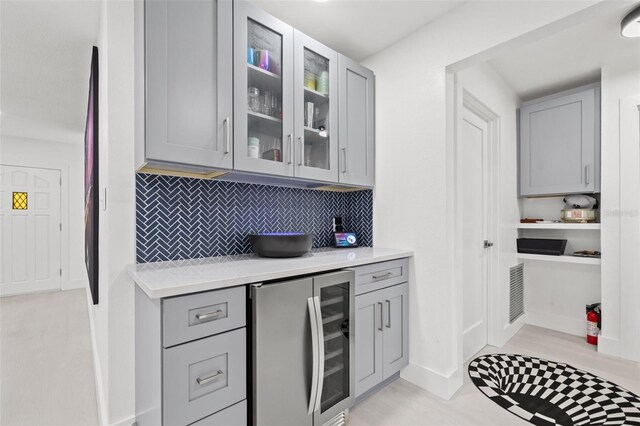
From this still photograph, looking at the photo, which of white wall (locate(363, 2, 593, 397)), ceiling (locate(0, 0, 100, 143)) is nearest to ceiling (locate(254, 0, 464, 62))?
white wall (locate(363, 2, 593, 397))

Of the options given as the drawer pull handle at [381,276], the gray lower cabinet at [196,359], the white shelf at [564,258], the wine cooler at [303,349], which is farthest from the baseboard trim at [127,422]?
the white shelf at [564,258]

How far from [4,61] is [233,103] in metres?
2.46

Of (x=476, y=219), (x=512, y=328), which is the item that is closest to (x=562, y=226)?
(x=476, y=219)

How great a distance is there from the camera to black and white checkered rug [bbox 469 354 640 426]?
1.76 metres

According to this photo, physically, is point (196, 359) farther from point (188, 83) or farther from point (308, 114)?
point (308, 114)

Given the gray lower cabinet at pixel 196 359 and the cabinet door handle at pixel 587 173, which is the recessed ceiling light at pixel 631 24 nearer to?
the cabinet door handle at pixel 587 173

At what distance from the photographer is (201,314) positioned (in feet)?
3.96

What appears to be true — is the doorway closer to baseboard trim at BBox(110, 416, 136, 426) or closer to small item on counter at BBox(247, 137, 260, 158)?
small item on counter at BBox(247, 137, 260, 158)

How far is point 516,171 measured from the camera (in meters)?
3.22

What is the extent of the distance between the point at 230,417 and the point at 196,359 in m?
0.32

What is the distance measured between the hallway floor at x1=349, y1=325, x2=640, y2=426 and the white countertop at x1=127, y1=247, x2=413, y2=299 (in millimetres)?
885

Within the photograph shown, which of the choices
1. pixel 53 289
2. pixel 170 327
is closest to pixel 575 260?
pixel 170 327

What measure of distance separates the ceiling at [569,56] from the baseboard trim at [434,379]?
8.21 feet

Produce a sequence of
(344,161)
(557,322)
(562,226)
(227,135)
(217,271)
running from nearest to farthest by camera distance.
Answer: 1. (217,271)
2. (227,135)
3. (344,161)
4. (562,226)
5. (557,322)
